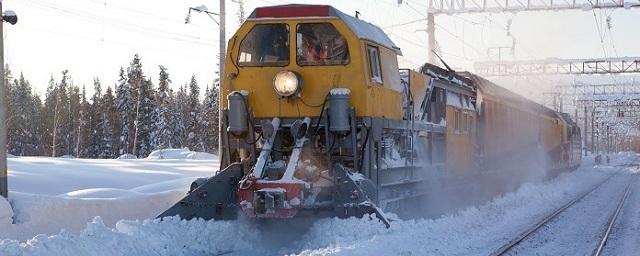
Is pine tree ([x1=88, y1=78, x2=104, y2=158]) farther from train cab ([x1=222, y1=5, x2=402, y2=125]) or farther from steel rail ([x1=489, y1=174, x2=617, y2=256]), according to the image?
train cab ([x1=222, y1=5, x2=402, y2=125])

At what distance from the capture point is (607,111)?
297 ft

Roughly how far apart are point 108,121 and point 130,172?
2069 inches

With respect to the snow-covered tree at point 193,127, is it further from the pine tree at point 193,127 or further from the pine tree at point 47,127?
the pine tree at point 47,127

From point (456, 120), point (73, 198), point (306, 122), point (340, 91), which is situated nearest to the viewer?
point (340, 91)

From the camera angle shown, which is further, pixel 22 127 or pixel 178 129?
pixel 178 129

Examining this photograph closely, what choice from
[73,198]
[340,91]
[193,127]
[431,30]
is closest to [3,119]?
[73,198]

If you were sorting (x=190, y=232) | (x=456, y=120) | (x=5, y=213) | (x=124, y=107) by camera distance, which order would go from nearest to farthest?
(x=190, y=232) < (x=5, y=213) < (x=456, y=120) < (x=124, y=107)

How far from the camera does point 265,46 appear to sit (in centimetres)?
1180

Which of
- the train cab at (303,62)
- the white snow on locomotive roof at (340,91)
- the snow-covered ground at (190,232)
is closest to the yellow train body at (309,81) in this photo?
the train cab at (303,62)

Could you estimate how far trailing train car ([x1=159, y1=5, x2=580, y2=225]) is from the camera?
10.6 meters

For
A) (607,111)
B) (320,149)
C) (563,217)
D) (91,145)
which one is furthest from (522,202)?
(607,111)

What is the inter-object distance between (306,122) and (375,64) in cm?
160

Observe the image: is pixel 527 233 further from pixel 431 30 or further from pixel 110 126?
pixel 110 126

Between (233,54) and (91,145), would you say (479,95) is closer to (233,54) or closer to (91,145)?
(233,54)
